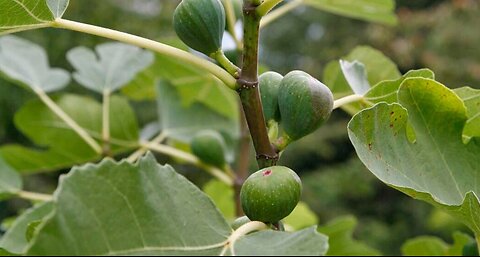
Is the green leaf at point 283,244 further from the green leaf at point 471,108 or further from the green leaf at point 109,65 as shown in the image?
the green leaf at point 109,65

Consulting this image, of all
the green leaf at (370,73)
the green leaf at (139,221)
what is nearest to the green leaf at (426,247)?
the green leaf at (370,73)

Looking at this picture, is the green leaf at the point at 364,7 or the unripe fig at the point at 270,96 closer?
the unripe fig at the point at 270,96

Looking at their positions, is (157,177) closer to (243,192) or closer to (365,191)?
(243,192)

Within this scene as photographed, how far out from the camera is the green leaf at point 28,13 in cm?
69

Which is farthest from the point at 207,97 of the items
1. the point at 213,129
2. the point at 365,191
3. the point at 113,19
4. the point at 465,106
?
the point at 113,19

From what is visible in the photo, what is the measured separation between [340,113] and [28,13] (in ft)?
33.6

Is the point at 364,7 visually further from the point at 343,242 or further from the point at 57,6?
the point at 57,6

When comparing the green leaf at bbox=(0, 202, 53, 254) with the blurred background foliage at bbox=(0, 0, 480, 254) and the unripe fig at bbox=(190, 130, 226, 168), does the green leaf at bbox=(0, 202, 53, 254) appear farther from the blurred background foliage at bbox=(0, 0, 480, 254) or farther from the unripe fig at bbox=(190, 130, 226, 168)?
the blurred background foliage at bbox=(0, 0, 480, 254)

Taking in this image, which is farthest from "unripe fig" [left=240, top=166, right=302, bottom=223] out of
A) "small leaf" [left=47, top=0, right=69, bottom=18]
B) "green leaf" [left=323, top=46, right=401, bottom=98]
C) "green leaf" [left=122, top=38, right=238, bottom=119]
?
"green leaf" [left=122, top=38, right=238, bottom=119]

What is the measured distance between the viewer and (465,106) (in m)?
0.76

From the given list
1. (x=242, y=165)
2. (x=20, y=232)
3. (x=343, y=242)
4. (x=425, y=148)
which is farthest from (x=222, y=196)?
(x=425, y=148)

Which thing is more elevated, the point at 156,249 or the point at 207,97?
the point at 156,249

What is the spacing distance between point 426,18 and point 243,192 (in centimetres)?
977

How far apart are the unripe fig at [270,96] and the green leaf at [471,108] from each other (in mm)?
213
